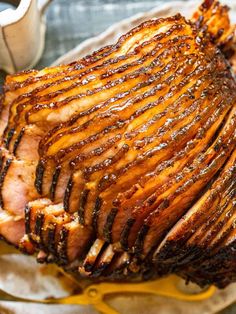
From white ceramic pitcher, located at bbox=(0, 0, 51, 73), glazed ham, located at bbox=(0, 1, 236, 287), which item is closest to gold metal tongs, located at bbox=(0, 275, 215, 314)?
glazed ham, located at bbox=(0, 1, 236, 287)

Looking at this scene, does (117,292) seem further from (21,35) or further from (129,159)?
(21,35)

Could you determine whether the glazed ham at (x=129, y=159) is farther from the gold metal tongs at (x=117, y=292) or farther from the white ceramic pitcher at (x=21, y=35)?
the white ceramic pitcher at (x=21, y=35)

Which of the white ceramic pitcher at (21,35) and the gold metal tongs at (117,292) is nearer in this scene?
the gold metal tongs at (117,292)

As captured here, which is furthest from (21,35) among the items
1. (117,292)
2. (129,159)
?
(117,292)

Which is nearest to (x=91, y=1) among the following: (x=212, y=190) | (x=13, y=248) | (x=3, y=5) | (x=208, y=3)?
(x=3, y=5)

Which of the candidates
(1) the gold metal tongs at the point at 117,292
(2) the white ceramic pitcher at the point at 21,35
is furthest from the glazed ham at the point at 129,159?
(2) the white ceramic pitcher at the point at 21,35

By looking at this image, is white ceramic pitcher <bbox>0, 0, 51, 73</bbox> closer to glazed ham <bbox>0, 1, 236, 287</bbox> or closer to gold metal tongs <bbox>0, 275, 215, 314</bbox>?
glazed ham <bbox>0, 1, 236, 287</bbox>
